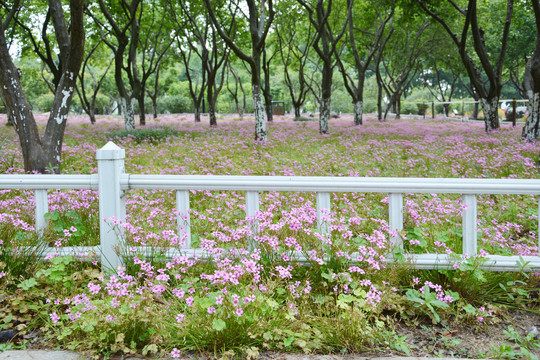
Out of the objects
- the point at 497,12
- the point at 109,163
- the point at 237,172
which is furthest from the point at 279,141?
the point at 497,12

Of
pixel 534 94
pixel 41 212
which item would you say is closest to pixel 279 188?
pixel 41 212

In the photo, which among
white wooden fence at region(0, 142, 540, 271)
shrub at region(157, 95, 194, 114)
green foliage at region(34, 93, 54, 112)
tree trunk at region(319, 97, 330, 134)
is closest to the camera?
white wooden fence at region(0, 142, 540, 271)

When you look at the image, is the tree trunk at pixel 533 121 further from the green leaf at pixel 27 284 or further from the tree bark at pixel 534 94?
the green leaf at pixel 27 284

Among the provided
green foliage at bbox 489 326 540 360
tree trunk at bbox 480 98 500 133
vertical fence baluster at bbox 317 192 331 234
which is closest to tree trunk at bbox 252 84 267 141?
tree trunk at bbox 480 98 500 133

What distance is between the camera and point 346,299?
3.22 m

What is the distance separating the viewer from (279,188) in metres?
3.71

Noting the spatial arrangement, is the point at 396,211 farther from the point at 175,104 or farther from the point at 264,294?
the point at 175,104

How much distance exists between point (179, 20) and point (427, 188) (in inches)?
828

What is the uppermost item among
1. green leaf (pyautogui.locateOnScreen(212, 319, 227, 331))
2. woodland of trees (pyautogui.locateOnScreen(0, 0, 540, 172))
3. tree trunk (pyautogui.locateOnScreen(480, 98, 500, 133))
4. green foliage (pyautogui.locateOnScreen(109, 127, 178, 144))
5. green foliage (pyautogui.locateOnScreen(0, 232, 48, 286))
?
woodland of trees (pyautogui.locateOnScreen(0, 0, 540, 172))

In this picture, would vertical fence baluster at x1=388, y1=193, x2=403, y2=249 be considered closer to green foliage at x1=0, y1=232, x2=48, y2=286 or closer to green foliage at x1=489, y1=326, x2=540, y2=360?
green foliage at x1=489, y1=326, x2=540, y2=360

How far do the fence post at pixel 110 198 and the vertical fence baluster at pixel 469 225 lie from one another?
118 inches

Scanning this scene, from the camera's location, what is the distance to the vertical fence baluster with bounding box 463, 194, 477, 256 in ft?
11.9

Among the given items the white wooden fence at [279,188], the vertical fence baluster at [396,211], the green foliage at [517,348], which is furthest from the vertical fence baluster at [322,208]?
the green foliage at [517,348]

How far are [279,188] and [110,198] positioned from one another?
4.97 ft
